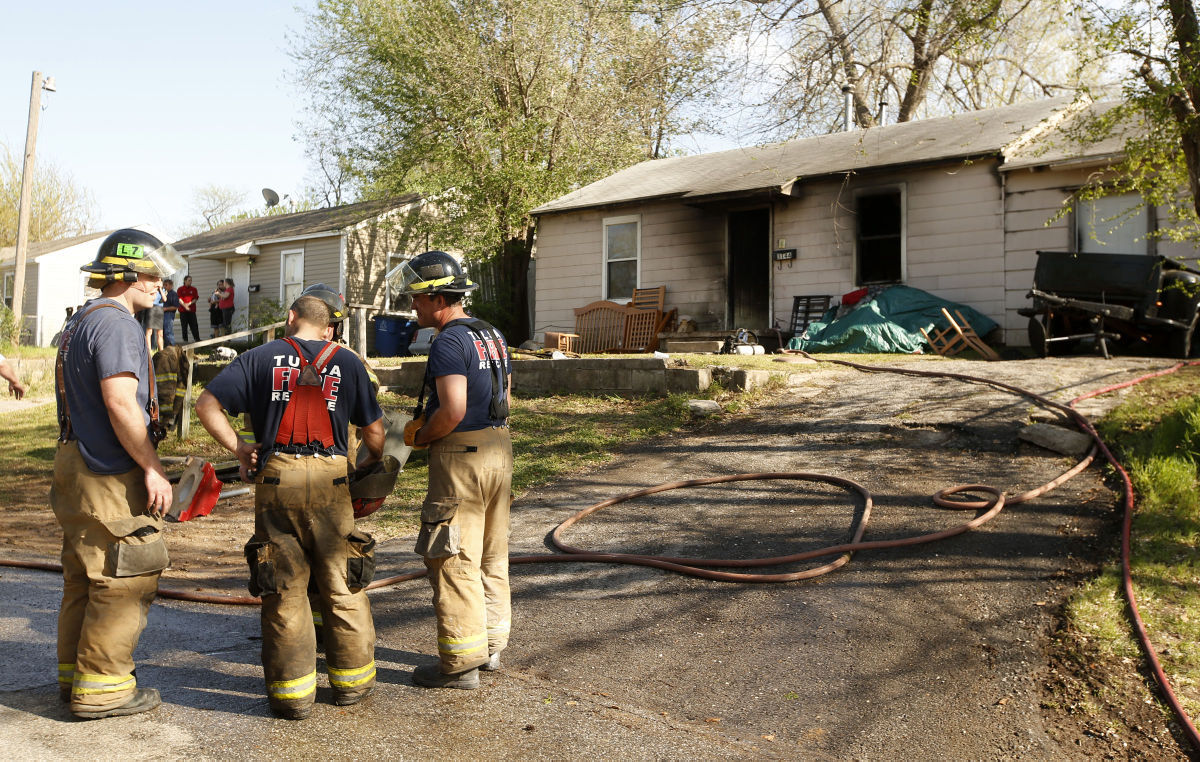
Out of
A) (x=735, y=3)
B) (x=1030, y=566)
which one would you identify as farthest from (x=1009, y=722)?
(x=735, y=3)

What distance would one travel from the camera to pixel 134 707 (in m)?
3.48

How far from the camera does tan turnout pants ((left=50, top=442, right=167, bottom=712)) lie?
11.2ft

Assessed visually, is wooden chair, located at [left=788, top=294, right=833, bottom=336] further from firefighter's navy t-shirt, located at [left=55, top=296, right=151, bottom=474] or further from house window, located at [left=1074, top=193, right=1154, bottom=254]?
firefighter's navy t-shirt, located at [left=55, top=296, right=151, bottom=474]

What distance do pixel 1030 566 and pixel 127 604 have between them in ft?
15.3

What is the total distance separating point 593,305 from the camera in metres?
17.6

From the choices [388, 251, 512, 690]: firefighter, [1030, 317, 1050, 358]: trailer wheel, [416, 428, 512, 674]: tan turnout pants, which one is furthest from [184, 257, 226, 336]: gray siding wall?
[416, 428, 512, 674]: tan turnout pants

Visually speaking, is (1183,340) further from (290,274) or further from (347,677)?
(290,274)

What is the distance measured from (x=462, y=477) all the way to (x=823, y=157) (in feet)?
45.6

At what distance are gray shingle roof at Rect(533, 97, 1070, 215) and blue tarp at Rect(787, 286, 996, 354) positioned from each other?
7.37ft

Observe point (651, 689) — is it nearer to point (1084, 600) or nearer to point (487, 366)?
point (487, 366)

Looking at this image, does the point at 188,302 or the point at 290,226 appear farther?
the point at 290,226

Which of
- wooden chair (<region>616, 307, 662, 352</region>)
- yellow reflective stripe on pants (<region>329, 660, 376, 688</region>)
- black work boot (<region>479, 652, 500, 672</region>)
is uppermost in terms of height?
wooden chair (<region>616, 307, 662, 352</region>)

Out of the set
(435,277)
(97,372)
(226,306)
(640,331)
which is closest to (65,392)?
(97,372)

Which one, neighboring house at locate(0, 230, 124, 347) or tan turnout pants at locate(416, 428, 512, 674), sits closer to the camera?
tan turnout pants at locate(416, 428, 512, 674)
